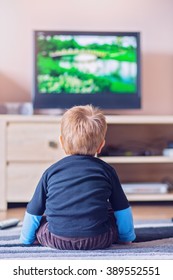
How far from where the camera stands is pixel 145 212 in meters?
2.59

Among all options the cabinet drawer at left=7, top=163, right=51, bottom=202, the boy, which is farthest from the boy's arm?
the cabinet drawer at left=7, top=163, right=51, bottom=202

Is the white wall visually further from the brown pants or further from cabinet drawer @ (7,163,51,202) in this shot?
the brown pants

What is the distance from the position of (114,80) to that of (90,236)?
5.24ft

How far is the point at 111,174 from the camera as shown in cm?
153

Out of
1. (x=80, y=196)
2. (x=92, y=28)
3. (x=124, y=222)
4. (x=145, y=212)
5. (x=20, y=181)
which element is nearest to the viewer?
(x=80, y=196)

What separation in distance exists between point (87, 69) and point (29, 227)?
4.94 ft

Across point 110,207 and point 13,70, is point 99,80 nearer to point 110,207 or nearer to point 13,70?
point 13,70

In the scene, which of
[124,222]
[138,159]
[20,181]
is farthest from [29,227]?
[138,159]

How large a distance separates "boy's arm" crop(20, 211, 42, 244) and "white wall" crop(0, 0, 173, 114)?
5.08ft

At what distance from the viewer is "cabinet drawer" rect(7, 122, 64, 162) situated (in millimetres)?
2688

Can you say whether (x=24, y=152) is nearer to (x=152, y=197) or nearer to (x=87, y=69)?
(x=87, y=69)

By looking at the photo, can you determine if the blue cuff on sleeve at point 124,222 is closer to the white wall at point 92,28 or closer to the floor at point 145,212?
the floor at point 145,212
